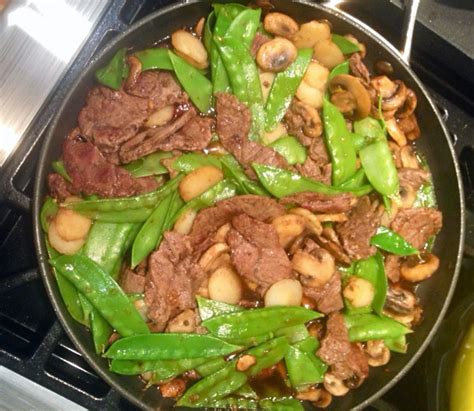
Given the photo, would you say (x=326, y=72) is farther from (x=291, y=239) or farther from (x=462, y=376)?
(x=462, y=376)

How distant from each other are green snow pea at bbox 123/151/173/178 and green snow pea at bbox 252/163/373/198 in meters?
0.35

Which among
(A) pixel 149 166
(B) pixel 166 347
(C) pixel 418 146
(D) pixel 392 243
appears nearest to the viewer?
(B) pixel 166 347

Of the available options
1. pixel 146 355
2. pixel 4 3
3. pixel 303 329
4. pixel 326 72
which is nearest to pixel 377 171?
pixel 326 72

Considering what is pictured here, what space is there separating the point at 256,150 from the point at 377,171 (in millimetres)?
476

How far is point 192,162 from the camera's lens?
8.54ft

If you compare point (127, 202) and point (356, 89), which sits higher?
point (356, 89)

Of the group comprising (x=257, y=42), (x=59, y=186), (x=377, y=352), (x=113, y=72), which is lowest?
(x=59, y=186)

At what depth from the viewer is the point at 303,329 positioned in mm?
2674

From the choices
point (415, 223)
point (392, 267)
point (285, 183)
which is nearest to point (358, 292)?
point (392, 267)

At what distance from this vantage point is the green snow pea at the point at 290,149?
2.69 m

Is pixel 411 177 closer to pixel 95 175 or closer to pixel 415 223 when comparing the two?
pixel 415 223

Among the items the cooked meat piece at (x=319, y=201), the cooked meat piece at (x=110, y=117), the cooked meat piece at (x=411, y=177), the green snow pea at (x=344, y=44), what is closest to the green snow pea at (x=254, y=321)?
the cooked meat piece at (x=319, y=201)

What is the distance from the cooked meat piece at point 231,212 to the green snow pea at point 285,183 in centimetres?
5

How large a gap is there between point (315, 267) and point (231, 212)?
372 millimetres
